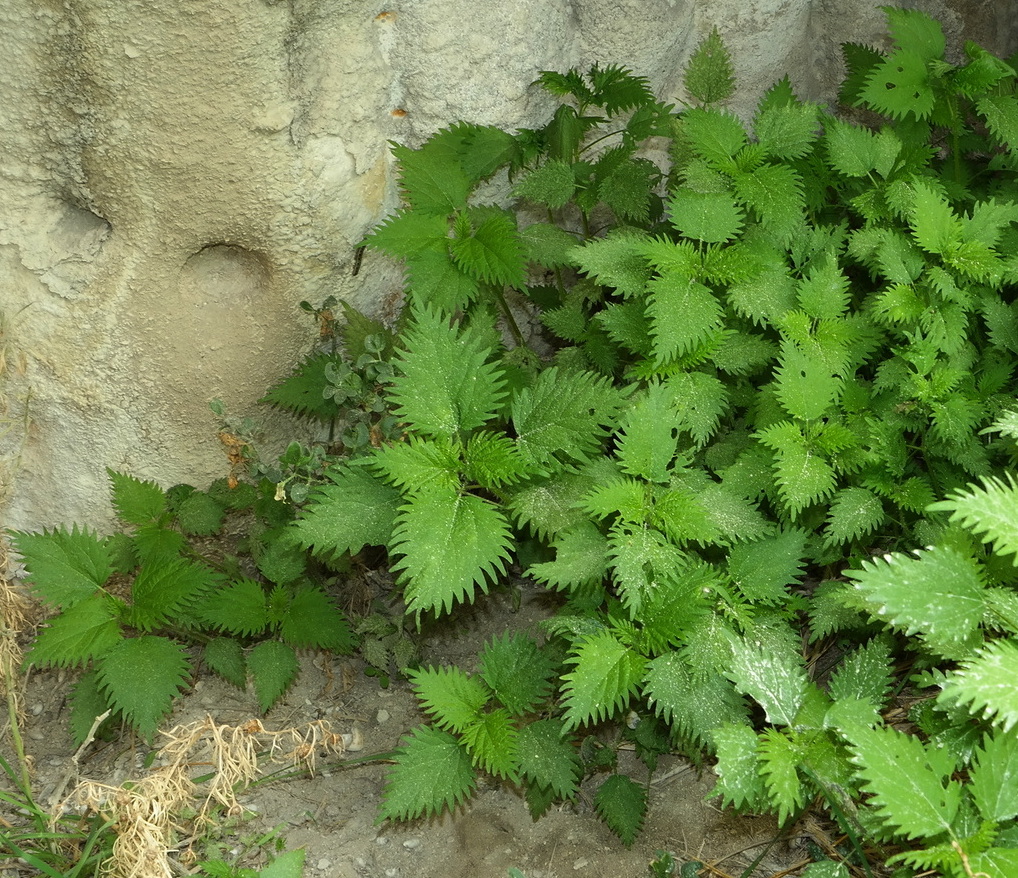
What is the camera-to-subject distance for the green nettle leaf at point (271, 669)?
226 centimetres

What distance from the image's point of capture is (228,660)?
2.33m

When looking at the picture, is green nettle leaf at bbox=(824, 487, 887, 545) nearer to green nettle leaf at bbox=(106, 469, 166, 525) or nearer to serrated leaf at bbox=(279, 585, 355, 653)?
serrated leaf at bbox=(279, 585, 355, 653)

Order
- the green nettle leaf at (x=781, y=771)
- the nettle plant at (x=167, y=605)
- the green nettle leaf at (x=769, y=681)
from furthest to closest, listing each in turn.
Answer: the nettle plant at (x=167, y=605)
the green nettle leaf at (x=769, y=681)
the green nettle leaf at (x=781, y=771)

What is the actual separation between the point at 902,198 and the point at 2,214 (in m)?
2.10

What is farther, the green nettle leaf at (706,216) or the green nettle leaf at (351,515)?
the green nettle leaf at (706,216)

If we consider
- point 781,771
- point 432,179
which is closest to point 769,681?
point 781,771

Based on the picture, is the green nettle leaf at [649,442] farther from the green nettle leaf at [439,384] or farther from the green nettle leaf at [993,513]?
the green nettle leaf at [993,513]

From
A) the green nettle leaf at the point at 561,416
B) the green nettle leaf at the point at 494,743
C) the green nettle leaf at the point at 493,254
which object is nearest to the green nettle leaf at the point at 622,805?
the green nettle leaf at the point at 494,743

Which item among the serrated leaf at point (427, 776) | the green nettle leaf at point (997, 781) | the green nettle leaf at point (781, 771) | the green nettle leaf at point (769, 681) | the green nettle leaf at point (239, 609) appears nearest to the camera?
the green nettle leaf at point (997, 781)

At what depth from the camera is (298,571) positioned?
7.78ft

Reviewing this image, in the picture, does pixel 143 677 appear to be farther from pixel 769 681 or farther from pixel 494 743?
pixel 769 681

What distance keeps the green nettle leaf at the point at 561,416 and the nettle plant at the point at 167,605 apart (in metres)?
0.61

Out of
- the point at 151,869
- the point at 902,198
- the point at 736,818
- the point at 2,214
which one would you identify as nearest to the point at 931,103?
the point at 902,198

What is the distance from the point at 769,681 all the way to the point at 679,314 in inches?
31.5
